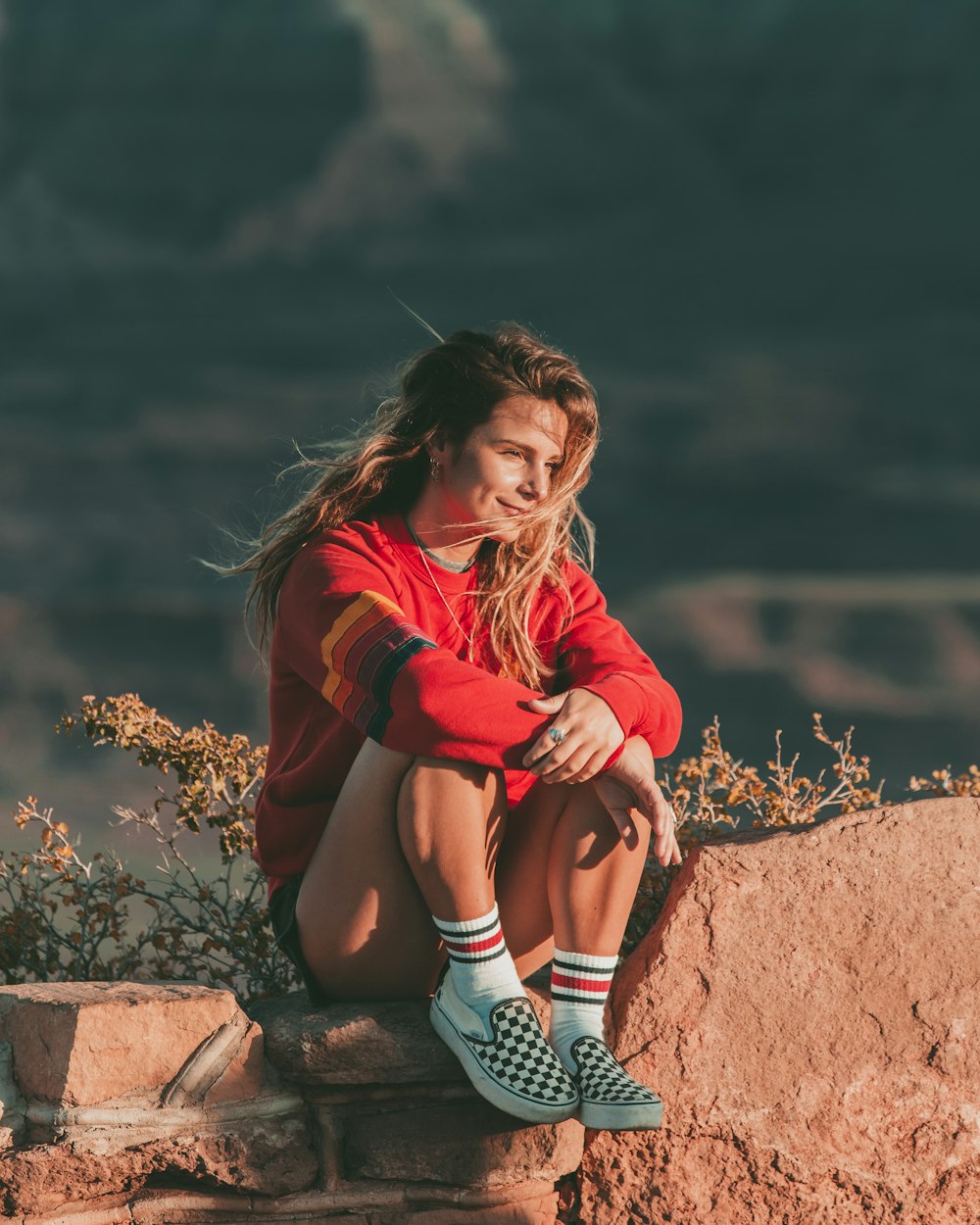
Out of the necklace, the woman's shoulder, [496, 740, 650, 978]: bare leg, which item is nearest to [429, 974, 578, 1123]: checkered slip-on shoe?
[496, 740, 650, 978]: bare leg

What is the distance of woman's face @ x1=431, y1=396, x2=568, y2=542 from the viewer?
3.12 m

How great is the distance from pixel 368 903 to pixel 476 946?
10.0 inches

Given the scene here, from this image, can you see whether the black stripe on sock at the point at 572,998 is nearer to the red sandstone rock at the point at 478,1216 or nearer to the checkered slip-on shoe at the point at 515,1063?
the checkered slip-on shoe at the point at 515,1063

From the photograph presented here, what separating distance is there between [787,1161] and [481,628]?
4.58 feet

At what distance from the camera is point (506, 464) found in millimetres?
3127

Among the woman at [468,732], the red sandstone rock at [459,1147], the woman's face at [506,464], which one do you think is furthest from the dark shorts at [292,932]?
the woman's face at [506,464]

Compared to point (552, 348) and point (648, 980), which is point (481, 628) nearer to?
point (552, 348)

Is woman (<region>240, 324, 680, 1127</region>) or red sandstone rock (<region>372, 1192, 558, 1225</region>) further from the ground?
woman (<region>240, 324, 680, 1127</region>)

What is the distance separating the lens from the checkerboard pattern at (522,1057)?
2.62 meters

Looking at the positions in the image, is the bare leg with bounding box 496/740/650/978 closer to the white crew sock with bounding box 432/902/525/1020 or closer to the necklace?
the white crew sock with bounding box 432/902/525/1020

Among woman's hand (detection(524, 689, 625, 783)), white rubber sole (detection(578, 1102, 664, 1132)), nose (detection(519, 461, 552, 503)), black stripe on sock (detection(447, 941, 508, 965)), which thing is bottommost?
white rubber sole (detection(578, 1102, 664, 1132))

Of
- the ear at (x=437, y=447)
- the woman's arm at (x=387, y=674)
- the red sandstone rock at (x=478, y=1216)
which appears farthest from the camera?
the ear at (x=437, y=447)

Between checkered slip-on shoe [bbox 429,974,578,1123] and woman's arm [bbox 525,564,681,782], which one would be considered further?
woman's arm [bbox 525,564,681,782]

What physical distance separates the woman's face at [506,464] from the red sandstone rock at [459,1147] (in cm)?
129
